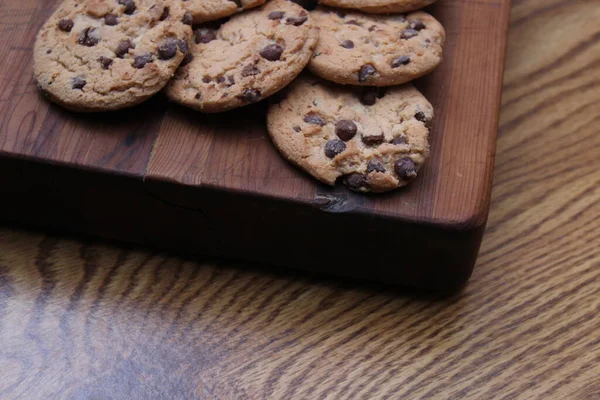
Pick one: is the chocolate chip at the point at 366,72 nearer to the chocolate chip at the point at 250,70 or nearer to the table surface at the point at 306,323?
the chocolate chip at the point at 250,70

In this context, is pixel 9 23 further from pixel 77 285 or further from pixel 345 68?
pixel 345 68

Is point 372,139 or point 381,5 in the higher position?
point 381,5

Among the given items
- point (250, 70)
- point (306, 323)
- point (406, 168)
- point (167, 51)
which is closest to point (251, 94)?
point (250, 70)

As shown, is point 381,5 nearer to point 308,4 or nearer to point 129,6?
point 308,4

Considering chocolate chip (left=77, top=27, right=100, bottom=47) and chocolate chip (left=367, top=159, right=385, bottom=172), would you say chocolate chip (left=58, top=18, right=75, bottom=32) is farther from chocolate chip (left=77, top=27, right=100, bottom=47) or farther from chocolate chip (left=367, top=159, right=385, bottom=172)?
chocolate chip (left=367, top=159, right=385, bottom=172)

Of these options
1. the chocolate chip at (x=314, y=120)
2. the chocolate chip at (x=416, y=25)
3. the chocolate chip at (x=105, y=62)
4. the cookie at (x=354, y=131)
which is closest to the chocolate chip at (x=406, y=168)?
the cookie at (x=354, y=131)

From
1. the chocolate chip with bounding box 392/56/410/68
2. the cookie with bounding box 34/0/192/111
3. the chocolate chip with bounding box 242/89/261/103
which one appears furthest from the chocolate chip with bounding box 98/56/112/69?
the chocolate chip with bounding box 392/56/410/68

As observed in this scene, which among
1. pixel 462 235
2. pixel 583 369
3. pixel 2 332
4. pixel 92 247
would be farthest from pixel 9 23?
pixel 583 369
